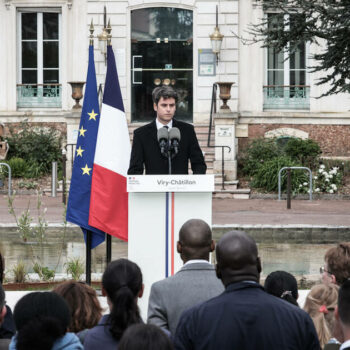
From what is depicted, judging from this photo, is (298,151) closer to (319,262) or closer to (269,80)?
(269,80)

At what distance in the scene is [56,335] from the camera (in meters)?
3.70

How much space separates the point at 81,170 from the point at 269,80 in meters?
16.2

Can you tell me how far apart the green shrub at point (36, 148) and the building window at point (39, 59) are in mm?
1315

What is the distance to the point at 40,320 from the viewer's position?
144 inches

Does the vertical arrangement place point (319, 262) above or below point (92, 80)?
below

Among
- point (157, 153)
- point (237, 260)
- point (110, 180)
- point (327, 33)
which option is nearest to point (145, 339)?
point (237, 260)

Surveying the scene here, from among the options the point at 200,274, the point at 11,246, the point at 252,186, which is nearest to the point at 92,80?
the point at 200,274

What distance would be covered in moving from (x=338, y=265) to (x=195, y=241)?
929 millimetres

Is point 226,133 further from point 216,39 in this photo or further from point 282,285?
point 282,285

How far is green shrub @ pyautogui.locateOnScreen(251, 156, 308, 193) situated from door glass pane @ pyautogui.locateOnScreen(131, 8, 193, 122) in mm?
3792

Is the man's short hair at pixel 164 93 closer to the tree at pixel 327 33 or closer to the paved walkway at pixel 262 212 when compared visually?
the tree at pixel 327 33

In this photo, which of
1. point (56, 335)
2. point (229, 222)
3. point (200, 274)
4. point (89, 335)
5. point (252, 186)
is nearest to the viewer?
point (56, 335)

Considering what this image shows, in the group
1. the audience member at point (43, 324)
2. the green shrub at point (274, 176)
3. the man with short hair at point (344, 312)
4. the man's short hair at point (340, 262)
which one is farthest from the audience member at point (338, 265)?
the green shrub at point (274, 176)

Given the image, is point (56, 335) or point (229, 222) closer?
point (56, 335)
